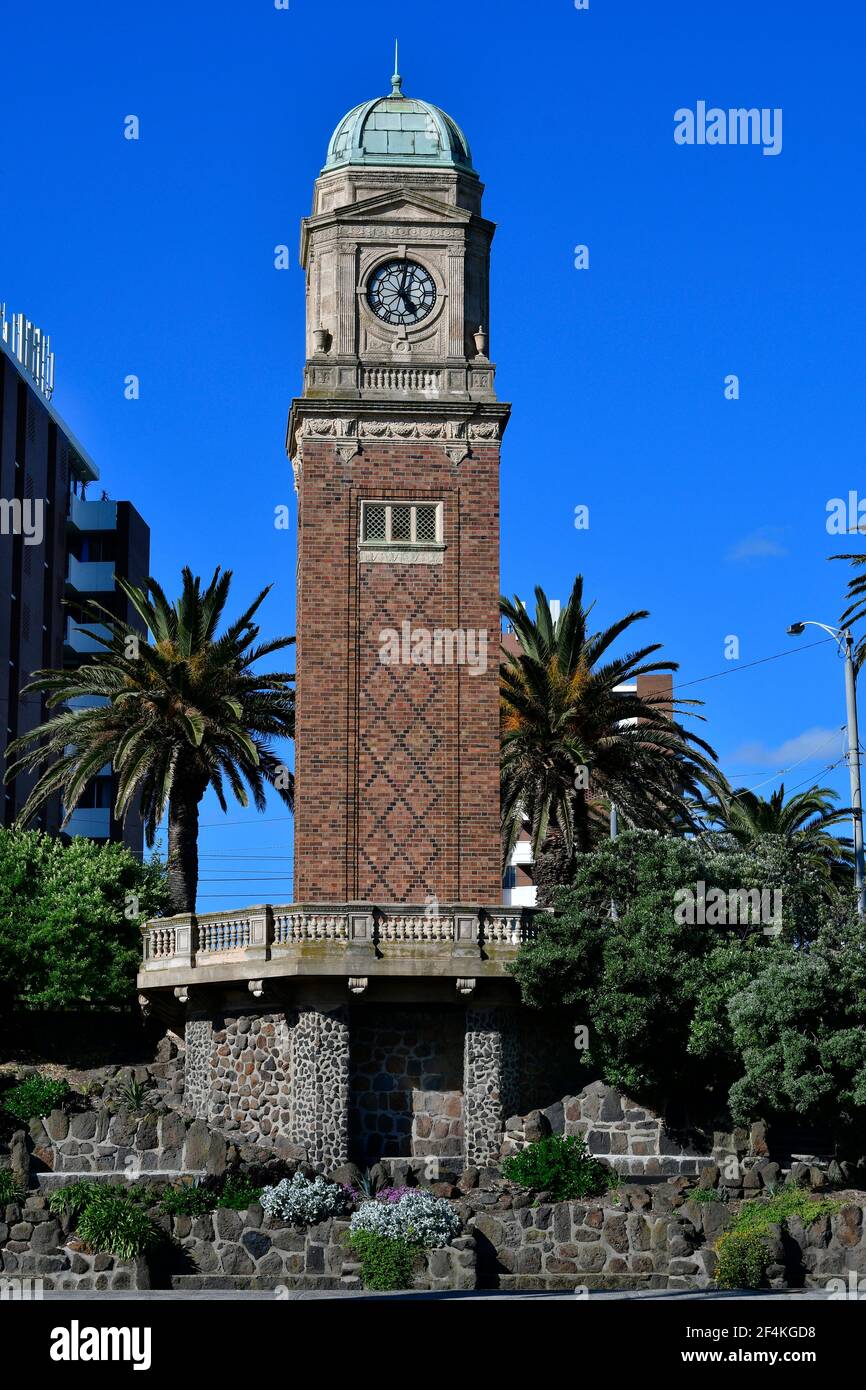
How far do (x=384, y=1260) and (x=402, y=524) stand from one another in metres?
17.9

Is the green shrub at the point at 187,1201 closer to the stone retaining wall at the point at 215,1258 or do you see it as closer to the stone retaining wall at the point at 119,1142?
the stone retaining wall at the point at 215,1258

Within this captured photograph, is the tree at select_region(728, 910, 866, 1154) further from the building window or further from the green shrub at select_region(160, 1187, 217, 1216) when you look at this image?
the building window

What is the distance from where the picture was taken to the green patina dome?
2037 inches

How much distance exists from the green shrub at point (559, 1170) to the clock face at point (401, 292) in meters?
19.9

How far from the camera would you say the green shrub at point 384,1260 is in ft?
126

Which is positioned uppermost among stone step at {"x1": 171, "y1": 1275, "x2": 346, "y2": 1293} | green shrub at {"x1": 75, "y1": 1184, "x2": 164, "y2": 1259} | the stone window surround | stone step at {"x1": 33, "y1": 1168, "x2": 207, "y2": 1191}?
the stone window surround

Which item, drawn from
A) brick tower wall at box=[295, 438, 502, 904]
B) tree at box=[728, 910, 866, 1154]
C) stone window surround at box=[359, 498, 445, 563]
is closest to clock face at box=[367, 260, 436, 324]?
brick tower wall at box=[295, 438, 502, 904]

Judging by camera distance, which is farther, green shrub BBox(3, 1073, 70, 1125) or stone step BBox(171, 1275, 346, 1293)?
green shrub BBox(3, 1073, 70, 1125)

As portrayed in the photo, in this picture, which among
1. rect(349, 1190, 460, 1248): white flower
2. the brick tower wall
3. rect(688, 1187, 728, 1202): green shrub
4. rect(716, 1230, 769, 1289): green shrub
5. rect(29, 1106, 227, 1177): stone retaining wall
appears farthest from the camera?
the brick tower wall

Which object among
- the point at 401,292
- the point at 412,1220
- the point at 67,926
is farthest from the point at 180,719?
the point at 412,1220

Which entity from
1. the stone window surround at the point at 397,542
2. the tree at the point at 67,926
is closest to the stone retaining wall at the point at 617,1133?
the tree at the point at 67,926

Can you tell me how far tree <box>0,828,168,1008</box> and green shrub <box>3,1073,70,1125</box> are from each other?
3.87m

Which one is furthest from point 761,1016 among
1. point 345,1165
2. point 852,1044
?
point 345,1165
